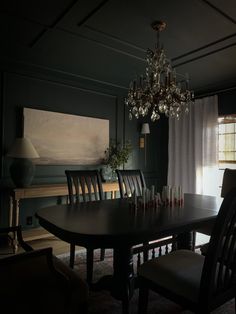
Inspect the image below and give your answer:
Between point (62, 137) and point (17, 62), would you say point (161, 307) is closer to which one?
point (62, 137)

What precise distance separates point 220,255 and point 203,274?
6.0 inches

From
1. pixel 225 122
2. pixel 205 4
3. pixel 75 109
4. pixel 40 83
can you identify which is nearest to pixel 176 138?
pixel 225 122

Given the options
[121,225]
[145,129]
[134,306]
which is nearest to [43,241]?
[134,306]

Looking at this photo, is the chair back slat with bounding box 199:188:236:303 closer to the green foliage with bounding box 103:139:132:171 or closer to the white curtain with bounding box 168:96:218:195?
the green foliage with bounding box 103:139:132:171

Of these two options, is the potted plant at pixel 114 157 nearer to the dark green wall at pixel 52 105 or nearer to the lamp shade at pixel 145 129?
the dark green wall at pixel 52 105

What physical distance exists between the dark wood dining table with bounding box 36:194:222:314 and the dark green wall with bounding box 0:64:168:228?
1.67m

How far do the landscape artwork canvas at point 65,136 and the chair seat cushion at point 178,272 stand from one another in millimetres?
2467

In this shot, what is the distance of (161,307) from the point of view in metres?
1.85

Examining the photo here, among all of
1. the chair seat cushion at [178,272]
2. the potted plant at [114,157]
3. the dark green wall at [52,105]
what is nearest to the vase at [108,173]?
the potted plant at [114,157]

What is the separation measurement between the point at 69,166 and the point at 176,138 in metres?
2.18

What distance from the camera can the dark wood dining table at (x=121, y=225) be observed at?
1.30 meters

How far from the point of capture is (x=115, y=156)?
162 inches

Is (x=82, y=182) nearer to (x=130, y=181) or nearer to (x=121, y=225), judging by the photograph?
(x=130, y=181)

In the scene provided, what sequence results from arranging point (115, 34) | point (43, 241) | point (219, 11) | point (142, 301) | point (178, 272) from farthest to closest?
point (43, 241)
point (115, 34)
point (219, 11)
point (142, 301)
point (178, 272)
